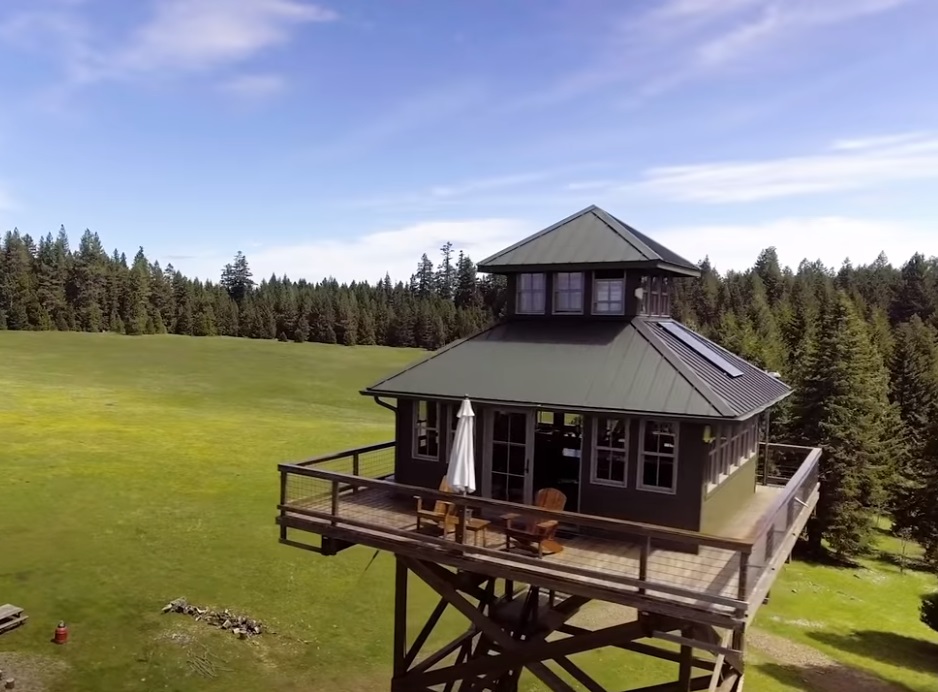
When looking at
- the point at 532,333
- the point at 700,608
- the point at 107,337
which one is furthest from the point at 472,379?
the point at 107,337

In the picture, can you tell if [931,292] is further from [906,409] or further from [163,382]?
[163,382]

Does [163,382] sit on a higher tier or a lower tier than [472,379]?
lower

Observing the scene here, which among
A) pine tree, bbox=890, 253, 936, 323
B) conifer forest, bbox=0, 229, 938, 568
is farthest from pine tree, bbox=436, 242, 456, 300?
pine tree, bbox=890, 253, 936, 323

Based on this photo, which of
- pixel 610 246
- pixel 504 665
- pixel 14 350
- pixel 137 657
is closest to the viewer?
pixel 504 665

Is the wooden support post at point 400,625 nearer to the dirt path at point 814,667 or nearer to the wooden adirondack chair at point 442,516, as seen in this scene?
the wooden adirondack chair at point 442,516

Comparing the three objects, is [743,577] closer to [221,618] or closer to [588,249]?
[588,249]
